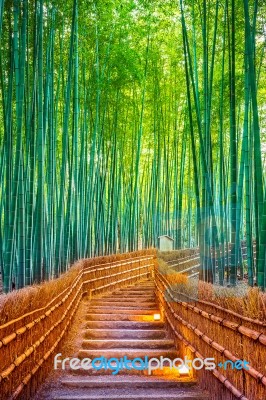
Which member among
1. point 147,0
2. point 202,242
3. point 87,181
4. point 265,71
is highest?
point 147,0

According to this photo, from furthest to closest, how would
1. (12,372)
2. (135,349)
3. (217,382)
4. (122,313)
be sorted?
(122,313) → (135,349) → (217,382) → (12,372)

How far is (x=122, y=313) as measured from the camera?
6.24m

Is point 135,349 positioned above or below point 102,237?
below

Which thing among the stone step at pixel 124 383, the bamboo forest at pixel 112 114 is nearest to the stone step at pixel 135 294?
the bamboo forest at pixel 112 114

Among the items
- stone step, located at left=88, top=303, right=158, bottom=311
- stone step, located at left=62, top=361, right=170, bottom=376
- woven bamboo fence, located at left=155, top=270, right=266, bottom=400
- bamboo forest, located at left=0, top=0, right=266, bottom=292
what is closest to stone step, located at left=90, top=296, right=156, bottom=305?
stone step, located at left=88, top=303, right=158, bottom=311

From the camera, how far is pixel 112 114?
11086mm

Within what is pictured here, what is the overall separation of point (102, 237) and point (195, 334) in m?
6.72

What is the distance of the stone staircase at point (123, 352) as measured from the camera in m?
3.51

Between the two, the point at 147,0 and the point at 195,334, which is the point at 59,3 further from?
the point at 195,334

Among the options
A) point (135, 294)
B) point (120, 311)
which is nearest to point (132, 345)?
point (120, 311)

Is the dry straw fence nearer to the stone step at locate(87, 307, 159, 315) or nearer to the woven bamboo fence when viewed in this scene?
the stone step at locate(87, 307, 159, 315)

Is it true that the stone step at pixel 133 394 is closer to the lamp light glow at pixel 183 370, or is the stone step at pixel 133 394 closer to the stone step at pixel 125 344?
the lamp light glow at pixel 183 370

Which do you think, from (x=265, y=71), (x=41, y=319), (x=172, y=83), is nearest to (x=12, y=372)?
(x=41, y=319)

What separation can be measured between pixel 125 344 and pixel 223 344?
1.87 meters
